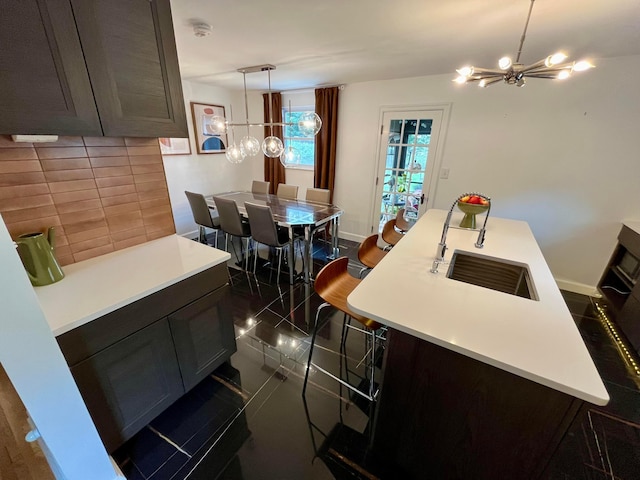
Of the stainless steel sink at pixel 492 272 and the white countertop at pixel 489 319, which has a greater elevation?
the white countertop at pixel 489 319

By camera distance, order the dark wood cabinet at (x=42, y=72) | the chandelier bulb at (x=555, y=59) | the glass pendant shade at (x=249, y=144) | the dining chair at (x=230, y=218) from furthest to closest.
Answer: the glass pendant shade at (x=249, y=144) → the dining chair at (x=230, y=218) → the chandelier bulb at (x=555, y=59) → the dark wood cabinet at (x=42, y=72)

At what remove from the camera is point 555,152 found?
2.62 m

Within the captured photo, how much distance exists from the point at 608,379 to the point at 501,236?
4.05 feet

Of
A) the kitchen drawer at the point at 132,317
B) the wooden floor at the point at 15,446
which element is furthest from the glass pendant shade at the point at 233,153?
the wooden floor at the point at 15,446

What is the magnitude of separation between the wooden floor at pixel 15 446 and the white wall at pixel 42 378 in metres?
0.06

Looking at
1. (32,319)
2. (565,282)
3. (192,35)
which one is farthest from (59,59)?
(565,282)

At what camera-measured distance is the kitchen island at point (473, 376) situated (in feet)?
2.62

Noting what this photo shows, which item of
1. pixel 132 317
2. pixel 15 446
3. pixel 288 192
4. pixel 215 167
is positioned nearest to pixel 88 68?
Answer: pixel 132 317

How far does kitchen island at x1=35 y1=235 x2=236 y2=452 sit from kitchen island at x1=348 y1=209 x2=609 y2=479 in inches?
36.1

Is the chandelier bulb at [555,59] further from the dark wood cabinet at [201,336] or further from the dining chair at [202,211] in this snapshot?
the dining chair at [202,211]

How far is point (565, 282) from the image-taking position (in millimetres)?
2889

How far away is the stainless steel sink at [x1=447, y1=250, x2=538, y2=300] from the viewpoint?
1.49 m

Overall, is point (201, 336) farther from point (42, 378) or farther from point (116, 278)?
point (42, 378)

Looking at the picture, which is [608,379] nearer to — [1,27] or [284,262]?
[284,262]
